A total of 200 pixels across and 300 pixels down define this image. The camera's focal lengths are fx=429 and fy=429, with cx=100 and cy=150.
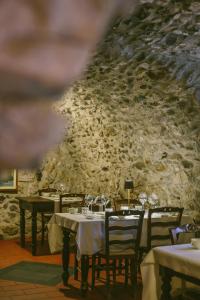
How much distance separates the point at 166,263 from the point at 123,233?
1.48 metres

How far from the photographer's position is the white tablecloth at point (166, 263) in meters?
2.68

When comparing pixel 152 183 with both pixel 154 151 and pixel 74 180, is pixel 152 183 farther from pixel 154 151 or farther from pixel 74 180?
pixel 74 180

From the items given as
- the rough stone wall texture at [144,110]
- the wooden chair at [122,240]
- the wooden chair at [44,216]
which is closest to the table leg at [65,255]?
the wooden chair at [122,240]

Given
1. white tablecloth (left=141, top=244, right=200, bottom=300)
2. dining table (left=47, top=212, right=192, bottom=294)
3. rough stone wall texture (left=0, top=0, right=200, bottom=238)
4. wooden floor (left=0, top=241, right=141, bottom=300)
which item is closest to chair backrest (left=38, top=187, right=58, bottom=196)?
rough stone wall texture (left=0, top=0, right=200, bottom=238)

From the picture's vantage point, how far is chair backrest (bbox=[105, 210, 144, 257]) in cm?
421

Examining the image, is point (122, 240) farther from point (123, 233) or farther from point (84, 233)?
point (84, 233)

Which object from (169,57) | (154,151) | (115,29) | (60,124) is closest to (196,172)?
(154,151)

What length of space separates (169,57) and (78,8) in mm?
4181

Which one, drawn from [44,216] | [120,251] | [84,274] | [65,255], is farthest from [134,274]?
[44,216]

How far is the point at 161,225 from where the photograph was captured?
4445 mm

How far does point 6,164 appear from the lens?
1.51 feet

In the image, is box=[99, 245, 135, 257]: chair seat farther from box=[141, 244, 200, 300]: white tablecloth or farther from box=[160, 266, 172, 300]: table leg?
box=[160, 266, 172, 300]: table leg

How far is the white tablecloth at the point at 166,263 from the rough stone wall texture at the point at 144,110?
1.13 metres

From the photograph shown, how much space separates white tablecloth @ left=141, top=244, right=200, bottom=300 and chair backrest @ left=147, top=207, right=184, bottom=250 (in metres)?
1.24
